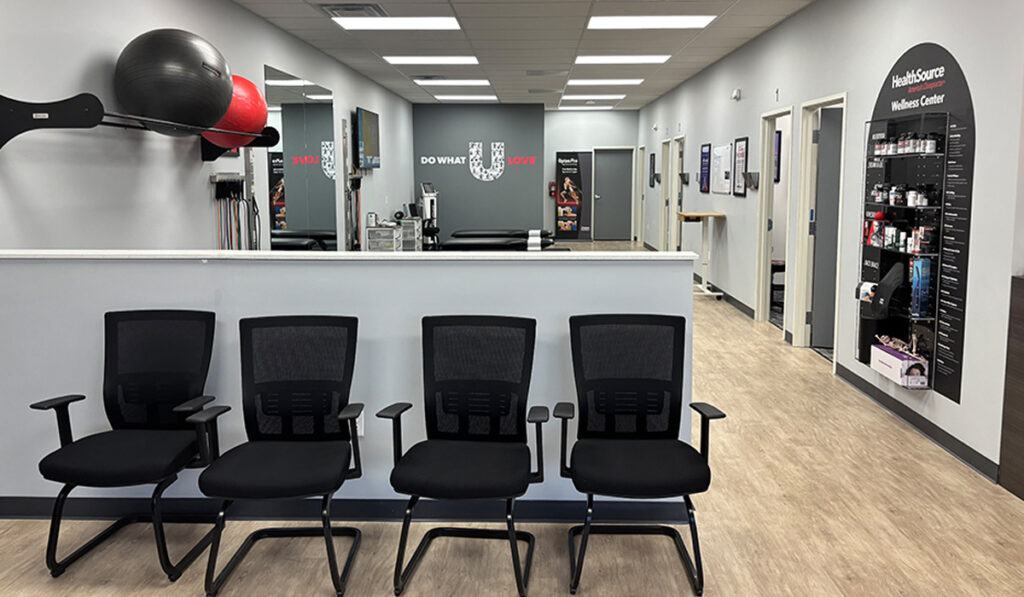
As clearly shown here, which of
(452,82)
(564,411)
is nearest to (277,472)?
(564,411)

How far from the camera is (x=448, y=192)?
15.1 meters

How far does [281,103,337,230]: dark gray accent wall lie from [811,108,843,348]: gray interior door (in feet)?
14.9

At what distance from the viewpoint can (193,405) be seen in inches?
122

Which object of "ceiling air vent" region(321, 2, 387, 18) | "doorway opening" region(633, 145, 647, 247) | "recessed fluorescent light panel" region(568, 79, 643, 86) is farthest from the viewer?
"doorway opening" region(633, 145, 647, 247)

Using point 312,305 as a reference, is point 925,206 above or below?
above

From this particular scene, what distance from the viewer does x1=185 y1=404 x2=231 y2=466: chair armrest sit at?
301 centimetres

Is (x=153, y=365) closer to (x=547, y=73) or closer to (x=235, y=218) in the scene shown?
(x=235, y=218)

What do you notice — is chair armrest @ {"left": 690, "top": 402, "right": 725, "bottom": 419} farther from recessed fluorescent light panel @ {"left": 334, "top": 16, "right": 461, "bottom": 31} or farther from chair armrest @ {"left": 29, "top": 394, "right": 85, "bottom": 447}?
recessed fluorescent light panel @ {"left": 334, "top": 16, "right": 461, "bottom": 31}

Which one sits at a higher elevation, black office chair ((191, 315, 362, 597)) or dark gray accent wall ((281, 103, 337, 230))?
dark gray accent wall ((281, 103, 337, 230))

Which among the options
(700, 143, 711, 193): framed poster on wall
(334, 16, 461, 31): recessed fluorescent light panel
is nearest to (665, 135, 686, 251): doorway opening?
(700, 143, 711, 193): framed poster on wall

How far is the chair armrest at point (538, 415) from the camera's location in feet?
9.57

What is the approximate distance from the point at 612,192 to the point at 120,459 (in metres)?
15.3

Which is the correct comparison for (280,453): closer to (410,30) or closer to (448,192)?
(410,30)

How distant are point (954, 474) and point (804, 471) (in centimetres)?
72
